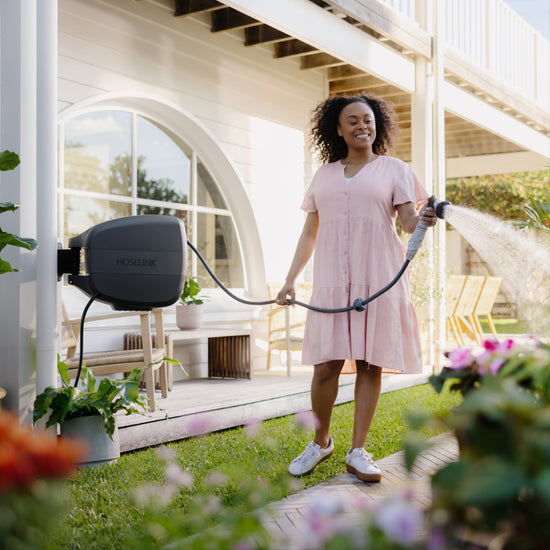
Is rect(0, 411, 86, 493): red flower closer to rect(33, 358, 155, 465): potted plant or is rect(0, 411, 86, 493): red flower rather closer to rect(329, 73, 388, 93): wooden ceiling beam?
rect(33, 358, 155, 465): potted plant

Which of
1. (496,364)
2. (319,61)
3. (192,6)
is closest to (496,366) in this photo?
(496,364)

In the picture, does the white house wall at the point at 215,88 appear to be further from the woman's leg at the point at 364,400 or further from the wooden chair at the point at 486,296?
the wooden chair at the point at 486,296

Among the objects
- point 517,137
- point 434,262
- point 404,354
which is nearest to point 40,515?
point 404,354

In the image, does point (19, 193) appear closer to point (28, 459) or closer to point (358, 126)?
point (358, 126)

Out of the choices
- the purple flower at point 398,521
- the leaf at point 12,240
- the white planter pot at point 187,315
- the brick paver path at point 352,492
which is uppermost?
the leaf at point 12,240

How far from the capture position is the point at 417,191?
275 cm

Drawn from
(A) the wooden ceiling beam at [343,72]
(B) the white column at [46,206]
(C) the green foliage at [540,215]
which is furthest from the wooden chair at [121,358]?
(A) the wooden ceiling beam at [343,72]

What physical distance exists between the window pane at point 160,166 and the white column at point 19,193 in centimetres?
237

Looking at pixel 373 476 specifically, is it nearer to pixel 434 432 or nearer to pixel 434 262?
pixel 434 432

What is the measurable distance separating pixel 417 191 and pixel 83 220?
2.45 m

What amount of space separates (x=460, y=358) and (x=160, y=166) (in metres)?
4.23

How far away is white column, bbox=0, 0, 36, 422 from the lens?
2.53 meters

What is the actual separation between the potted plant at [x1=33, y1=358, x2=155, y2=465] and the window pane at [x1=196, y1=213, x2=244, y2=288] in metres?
2.78

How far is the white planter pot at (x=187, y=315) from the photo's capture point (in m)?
4.68
